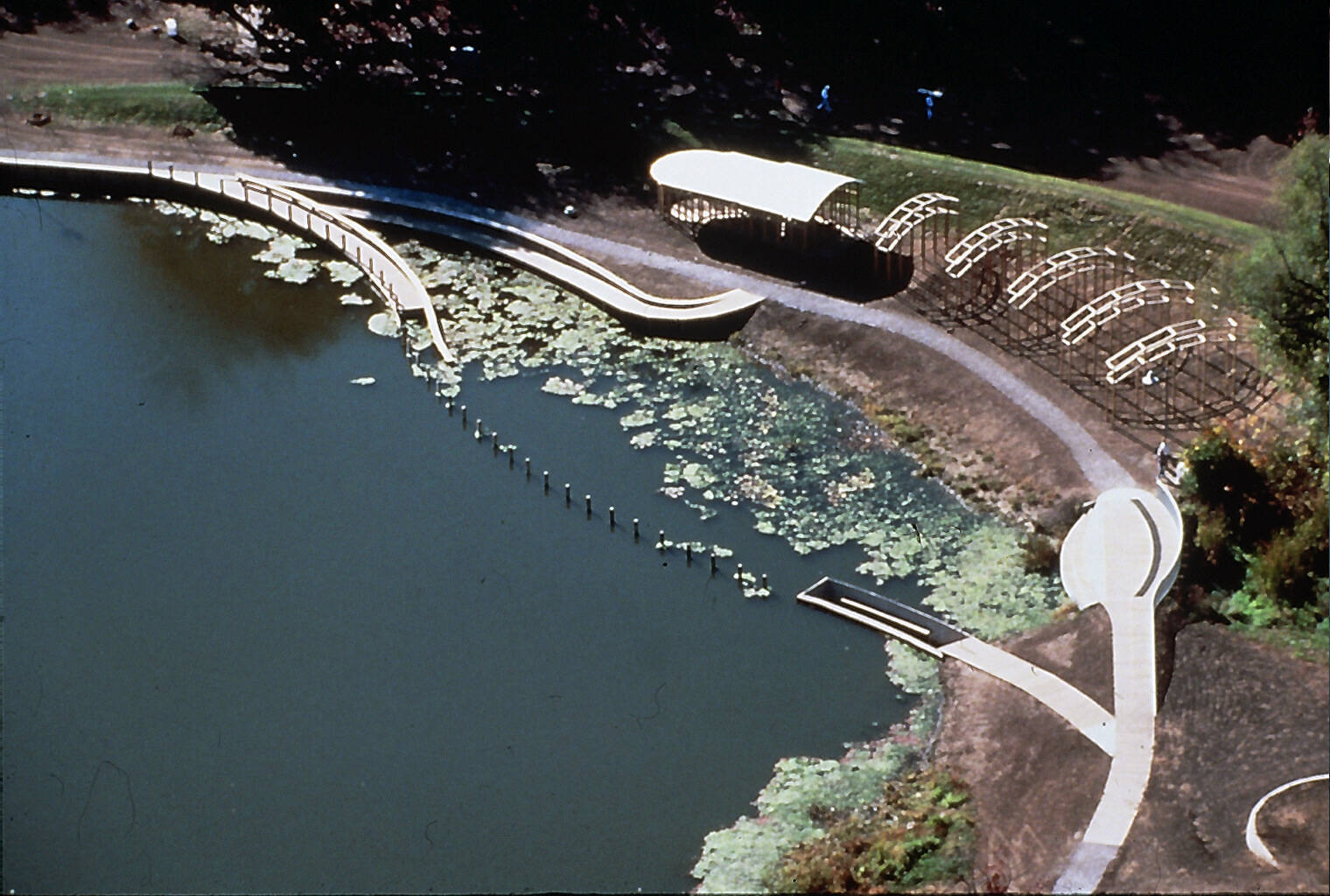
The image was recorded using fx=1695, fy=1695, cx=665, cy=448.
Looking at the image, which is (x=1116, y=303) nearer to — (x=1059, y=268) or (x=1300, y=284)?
(x=1059, y=268)

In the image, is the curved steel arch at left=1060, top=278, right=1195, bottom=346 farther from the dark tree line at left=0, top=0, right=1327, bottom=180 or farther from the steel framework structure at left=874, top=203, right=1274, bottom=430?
the dark tree line at left=0, top=0, right=1327, bottom=180

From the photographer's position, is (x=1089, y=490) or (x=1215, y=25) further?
(x=1215, y=25)

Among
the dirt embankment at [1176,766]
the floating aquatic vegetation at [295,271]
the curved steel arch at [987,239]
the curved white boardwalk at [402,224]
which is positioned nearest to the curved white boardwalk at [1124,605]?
the dirt embankment at [1176,766]

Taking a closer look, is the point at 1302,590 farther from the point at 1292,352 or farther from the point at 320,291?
the point at 320,291

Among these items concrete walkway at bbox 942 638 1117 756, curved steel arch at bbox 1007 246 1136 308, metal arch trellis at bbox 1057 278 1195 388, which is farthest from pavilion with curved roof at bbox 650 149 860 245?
concrete walkway at bbox 942 638 1117 756

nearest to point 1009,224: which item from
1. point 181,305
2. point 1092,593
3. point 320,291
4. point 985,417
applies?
point 985,417
